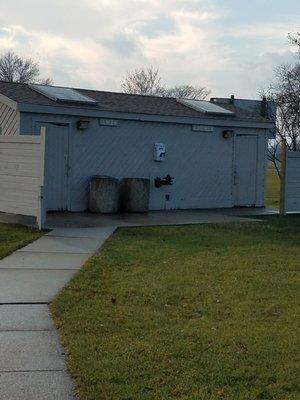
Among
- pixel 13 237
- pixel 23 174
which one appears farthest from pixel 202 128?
pixel 13 237

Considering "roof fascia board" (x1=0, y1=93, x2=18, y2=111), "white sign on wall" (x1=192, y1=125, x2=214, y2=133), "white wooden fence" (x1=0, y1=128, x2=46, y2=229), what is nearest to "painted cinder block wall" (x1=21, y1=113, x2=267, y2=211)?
"white sign on wall" (x1=192, y1=125, x2=214, y2=133)

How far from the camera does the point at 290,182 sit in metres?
18.3

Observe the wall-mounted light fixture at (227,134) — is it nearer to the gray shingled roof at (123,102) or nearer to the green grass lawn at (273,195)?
the gray shingled roof at (123,102)

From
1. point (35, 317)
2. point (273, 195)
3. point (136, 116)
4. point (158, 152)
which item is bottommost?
point (35, 317)

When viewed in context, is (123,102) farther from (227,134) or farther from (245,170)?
(245,170)

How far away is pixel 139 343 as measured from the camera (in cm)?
548

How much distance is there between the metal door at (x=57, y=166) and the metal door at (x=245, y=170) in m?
5.85

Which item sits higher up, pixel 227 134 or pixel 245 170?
pixel 227 134

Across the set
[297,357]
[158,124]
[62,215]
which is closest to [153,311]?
[297,357]

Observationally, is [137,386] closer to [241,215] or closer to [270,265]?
[270,265]

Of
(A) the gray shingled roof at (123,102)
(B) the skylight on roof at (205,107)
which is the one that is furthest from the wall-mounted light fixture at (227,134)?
(B) the skylight on roof at (205,107)

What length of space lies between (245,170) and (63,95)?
6347 mm

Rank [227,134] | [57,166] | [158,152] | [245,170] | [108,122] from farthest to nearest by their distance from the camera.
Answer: [245,170] < [227,134] < [158,152] < [108,122] < [57,166]

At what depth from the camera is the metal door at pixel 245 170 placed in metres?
20.4
